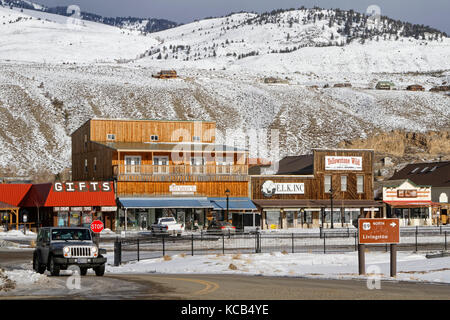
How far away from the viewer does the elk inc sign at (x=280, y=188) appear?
77.6 metres

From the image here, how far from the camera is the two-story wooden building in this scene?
2852 inches

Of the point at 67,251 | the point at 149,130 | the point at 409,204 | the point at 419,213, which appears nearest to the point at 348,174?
the point at 409,204

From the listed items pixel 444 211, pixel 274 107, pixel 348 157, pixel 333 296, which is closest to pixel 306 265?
pixel 333 296

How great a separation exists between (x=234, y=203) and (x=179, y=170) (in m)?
6.37

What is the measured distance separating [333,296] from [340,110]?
6041 inches

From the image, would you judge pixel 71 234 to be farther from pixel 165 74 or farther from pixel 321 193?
pixel 165 74

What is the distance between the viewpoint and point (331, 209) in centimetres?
7538

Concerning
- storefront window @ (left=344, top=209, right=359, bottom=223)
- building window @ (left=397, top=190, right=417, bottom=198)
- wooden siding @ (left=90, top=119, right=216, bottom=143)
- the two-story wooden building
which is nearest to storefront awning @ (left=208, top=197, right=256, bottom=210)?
the two-story wooden building

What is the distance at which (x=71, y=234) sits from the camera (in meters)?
28.8

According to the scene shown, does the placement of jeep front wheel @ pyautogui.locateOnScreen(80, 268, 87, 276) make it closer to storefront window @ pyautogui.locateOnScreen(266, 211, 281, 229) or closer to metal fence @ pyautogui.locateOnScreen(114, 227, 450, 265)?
metal fence @ pyautogui.locateOnScreen(114, 227, 450, 265)

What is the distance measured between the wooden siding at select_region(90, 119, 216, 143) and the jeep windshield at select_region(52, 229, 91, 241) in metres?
52.3

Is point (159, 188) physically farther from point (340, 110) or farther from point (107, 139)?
point (340, 110)

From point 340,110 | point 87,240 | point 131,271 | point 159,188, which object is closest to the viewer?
point 87,240

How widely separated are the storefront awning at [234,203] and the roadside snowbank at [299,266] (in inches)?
1288
